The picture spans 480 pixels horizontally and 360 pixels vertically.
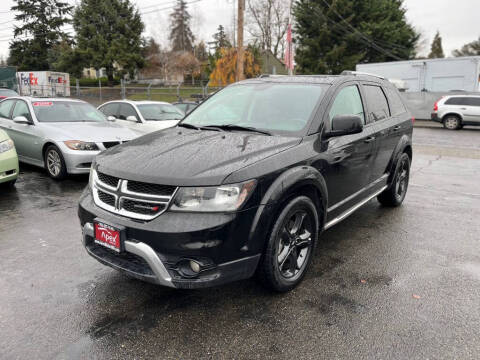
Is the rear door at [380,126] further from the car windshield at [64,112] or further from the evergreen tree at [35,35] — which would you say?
the evergreen tree at [35,35]

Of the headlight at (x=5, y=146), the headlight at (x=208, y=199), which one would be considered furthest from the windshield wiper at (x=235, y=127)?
the headlight at (x=5, y=146)

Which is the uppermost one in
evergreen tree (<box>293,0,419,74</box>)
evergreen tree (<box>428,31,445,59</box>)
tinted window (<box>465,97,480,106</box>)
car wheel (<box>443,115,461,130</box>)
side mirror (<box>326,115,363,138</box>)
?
evergreen tree (<box>428,31,445,59</box>)

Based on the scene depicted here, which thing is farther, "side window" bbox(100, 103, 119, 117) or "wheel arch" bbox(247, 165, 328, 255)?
"side window" bbox(100, 103, 119, 117)

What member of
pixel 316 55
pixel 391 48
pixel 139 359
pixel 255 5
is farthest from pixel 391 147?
pixel 255 5

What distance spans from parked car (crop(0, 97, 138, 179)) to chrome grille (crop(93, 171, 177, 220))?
401cm

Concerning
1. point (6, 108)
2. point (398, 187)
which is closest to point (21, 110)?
point (6, 108)

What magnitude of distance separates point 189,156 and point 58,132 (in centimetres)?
490

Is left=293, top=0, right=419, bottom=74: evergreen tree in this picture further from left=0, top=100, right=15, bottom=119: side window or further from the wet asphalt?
the wet asphalt

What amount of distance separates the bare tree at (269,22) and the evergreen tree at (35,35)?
23890 millimetres

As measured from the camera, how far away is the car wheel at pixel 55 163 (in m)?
6.68

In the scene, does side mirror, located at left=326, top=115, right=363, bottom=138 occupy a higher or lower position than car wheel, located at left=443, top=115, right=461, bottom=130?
higher

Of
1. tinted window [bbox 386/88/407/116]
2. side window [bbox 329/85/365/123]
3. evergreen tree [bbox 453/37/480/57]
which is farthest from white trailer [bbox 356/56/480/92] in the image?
evergreen tree [bbox 453/37/480/57]

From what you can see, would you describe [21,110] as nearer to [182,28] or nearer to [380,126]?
[380,126]

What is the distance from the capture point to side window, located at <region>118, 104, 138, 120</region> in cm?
940
